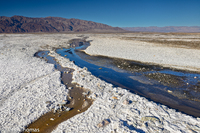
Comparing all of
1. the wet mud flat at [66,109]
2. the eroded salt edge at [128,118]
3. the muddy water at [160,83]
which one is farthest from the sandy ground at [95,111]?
the muddy water at [160,83]

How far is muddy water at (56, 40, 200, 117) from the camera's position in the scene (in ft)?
21.1

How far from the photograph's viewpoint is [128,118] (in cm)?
496

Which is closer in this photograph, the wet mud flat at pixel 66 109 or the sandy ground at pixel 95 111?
the sandy ground at pixel 95 111

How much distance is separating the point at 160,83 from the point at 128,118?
16.3 ft

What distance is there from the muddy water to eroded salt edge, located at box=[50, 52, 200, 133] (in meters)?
1.10

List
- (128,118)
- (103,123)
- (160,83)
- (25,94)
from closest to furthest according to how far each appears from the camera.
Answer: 1. (103,123)
2. (128,118)
3. (25,94)
4. (160,83)

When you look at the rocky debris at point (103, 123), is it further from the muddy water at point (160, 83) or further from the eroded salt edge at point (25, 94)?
the muddy water at point (160, 83)

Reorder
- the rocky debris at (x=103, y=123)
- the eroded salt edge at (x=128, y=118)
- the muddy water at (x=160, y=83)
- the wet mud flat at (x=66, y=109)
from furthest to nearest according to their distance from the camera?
the muddy water at (x=160, y=83) < the wet mud flat at (x=66, y=109) < the rocky debris at (x=103, y=123) < the eroded salt edge at (x=128, y=118)

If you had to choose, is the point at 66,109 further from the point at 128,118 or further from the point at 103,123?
the point at 128,118

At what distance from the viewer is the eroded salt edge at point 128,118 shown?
443 centimetres

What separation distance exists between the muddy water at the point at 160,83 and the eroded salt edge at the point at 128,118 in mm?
1102

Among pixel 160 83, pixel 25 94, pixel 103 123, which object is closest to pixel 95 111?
pixel 103 123

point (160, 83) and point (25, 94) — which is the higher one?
point (160, 83)

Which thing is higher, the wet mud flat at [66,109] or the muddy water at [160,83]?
the muddy water at [160,83]
